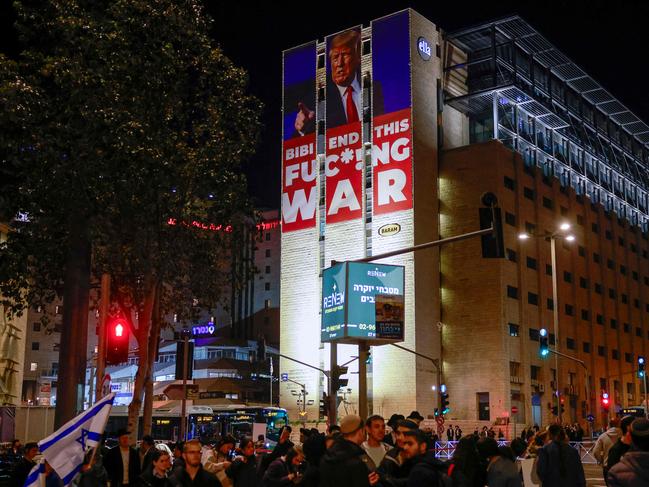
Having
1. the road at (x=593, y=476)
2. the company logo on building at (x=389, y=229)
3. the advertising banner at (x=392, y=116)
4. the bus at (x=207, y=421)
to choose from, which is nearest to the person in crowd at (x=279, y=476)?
the road at (x=593, y=476)

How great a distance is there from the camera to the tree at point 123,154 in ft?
60.7

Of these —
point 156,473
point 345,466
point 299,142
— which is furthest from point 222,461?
point 299,142

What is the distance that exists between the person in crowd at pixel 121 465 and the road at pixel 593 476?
16.9 metres

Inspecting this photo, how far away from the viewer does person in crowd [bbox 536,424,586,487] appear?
34.1 feet

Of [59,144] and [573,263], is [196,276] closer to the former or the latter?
[59,144]

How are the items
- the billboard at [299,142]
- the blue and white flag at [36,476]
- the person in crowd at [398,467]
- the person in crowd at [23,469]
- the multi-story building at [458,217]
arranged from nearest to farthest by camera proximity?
the person in crowd at [398,467]
the blue and white flag at [36,476]
the person in crowd at [23,469]
the multi-story building at [458,217]
the billboard at [299,142]

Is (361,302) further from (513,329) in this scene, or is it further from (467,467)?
(513,329)

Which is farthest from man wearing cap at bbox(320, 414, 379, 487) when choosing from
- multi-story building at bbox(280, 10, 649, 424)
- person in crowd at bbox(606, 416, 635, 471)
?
multi-story building at bbox(280, 10, 649, 424)

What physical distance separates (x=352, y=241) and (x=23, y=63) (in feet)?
182

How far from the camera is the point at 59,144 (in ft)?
60.0

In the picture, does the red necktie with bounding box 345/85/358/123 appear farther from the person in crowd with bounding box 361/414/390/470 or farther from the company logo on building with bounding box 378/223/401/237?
the person in crowd with bounding box 361/414/390/470

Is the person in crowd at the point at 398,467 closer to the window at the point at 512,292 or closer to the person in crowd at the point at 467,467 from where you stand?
the person in crowd at the point at 467,467

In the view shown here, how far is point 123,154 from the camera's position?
62.7ft

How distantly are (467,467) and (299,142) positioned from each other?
71.2 metres
